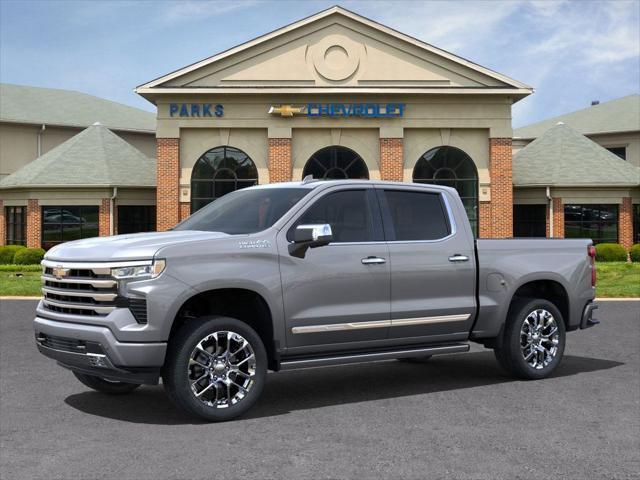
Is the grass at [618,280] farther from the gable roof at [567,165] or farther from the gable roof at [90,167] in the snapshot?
the gable roof at [90,167]

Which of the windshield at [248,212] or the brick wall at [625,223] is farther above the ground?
the brick wall at [625,223]

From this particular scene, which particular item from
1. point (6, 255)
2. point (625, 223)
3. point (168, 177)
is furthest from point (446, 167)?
point (6, 255)

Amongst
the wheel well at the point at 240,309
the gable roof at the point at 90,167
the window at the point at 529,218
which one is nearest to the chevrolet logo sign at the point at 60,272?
the wheel well at the point at 240,309

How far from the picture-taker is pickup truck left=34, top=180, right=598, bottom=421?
254 inches

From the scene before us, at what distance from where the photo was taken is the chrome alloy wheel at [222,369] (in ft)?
21.7

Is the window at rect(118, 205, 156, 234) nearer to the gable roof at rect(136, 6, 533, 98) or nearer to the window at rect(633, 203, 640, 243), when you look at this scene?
the gable roof at rect(136, 6, 533, 98)

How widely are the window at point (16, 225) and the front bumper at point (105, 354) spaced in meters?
32.7

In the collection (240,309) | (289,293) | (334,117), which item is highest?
(334,117)

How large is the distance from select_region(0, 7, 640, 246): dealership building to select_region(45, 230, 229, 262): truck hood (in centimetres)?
2538

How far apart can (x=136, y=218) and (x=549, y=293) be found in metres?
30.2

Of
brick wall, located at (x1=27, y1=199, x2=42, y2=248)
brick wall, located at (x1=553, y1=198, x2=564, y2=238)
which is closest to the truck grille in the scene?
brick wall, located at (x1=27, y1=199, x2=42, y2=248)

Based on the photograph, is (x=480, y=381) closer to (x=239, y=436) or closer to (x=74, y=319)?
(x=239, y=436)

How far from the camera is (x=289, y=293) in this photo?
704cm

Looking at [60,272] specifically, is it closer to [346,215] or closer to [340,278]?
[340,278]
